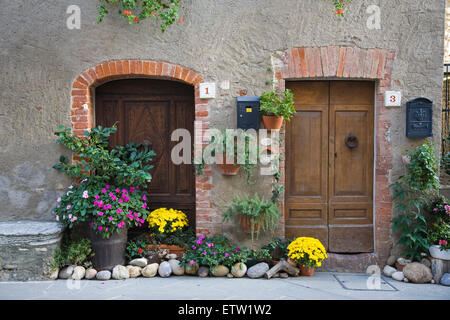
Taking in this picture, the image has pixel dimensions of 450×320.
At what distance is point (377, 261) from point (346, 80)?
7.06ft

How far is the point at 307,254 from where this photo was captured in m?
3.85

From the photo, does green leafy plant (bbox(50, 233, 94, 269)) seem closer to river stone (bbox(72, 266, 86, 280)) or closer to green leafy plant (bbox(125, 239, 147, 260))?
river stone (bbox(72, 266, 86, 280))

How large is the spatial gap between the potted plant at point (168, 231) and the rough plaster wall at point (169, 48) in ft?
3.64

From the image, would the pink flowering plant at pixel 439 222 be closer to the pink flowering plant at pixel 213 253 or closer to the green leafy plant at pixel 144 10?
the pink flowering plant at pixel 213 253

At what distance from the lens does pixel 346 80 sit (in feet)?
14.1

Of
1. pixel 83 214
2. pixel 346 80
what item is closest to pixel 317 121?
pixel 346 80

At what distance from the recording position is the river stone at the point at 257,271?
388 centimetres

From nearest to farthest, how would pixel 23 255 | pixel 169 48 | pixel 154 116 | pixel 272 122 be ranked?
1. pixel 23 255
2. pixel 272 122
3. pixel 169 48
4. pixel 154 116

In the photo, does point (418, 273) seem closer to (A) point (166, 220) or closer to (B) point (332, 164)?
(B) point (332, 164)

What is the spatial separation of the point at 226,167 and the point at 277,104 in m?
0.88

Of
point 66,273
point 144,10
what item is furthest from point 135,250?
point 144,10

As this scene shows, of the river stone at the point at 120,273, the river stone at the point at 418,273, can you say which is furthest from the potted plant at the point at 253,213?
the river stone at the point at 418,273

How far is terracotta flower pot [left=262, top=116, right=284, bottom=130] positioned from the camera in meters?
3.98

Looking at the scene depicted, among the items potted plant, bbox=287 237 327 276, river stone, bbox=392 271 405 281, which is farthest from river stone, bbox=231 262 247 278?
river stone, bbox=392 271 405 281
